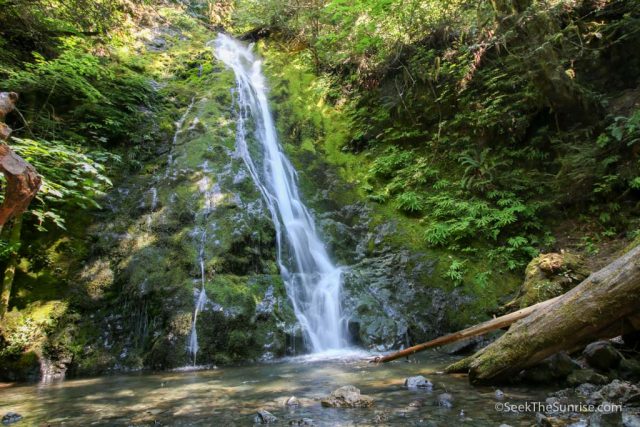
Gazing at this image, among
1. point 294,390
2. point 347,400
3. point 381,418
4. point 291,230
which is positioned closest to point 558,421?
point 381,418

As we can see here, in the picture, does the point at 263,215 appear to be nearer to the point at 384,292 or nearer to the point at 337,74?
the point at 384,292

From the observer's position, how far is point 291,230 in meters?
9.56

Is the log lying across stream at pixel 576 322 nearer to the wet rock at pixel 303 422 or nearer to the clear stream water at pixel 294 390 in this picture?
the clear stream water at pixel 294 390

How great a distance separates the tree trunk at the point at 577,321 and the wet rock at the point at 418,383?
53 cm

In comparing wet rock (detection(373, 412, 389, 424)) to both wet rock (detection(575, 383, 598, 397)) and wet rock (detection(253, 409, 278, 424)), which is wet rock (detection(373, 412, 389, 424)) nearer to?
wet rock (detection(253, 409, 278, 424))

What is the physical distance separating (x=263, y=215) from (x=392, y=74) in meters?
7.04

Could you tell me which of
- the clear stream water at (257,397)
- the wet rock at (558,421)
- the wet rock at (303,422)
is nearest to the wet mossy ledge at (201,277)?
the clear stream water at (257,397)

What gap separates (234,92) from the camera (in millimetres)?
13711

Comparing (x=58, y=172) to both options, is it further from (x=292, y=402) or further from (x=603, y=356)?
(x=603, y=356)

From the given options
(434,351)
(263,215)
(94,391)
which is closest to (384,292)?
(434,351)

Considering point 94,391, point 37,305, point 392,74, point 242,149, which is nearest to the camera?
point 94,391

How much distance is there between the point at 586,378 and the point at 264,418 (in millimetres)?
3051

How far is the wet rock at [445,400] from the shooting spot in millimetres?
3499

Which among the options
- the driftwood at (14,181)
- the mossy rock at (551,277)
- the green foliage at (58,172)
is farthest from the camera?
the green foliage at (58,172)
